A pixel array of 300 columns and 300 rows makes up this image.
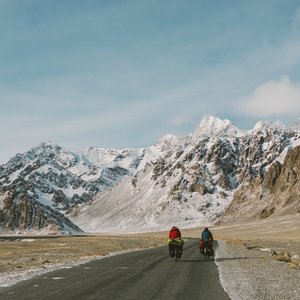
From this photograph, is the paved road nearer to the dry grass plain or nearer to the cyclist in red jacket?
the cyclist in red jacket

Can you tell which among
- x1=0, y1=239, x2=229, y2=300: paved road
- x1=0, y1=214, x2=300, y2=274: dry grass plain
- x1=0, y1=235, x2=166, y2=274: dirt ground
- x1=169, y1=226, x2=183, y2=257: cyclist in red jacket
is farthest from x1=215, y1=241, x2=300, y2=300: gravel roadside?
x1=0, y1=214, x2=300, y2=274: dry grass plain

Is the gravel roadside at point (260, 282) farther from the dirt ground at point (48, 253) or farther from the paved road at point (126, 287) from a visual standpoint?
the dirt ground at point (48, 253)

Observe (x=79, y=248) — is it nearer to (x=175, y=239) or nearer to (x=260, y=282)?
(x=175, y=239)

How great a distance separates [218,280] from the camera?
23.9 m

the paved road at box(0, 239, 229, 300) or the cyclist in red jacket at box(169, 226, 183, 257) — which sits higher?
the cyclist in red jacket at box(169, 226, 183, 257)

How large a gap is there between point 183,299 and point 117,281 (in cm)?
675

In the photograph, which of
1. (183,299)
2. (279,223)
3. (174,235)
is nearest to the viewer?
(183,299)

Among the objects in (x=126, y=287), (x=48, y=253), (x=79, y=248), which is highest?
(x=79, y=248)

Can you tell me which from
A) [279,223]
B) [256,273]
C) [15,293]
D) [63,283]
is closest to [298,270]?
[256,273]

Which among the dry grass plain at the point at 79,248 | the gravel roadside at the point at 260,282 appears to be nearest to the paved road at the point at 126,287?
the gravel roadside at the point at 260,282

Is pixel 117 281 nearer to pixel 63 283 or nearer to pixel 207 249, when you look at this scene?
pixel 63 283

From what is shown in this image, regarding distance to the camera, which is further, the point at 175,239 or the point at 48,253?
the point at 48,253

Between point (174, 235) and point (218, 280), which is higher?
point (174, 235)

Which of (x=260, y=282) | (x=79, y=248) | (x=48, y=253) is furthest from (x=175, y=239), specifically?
(x=79, y=248)
